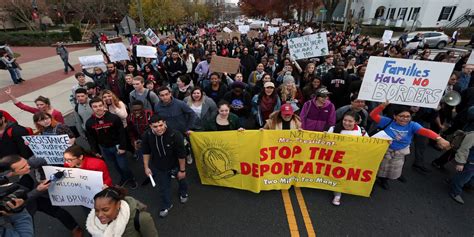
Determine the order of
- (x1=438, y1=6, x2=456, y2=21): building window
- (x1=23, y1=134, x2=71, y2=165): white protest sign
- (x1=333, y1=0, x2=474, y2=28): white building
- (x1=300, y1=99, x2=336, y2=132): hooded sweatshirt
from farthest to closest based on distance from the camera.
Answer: (x1=438, y1=6, x2=456, y2=21): building window, (x1=333, y1=0, x2=474, y2=28): white building, (x1=300, y1=99, x2=336, y2=132): hooded sweatshirt, (x1=23, y1=134, x2=71, y2=165): white protest sign

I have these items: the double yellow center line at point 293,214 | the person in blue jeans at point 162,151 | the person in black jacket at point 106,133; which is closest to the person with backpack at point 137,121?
the person in black jacket at point 106,133

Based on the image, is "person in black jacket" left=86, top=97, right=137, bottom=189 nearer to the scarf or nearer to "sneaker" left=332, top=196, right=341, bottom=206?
the scarf

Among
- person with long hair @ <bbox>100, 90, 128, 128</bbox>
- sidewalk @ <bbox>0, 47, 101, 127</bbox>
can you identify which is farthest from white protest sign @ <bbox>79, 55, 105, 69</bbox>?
person with long hair @ <bbox>100, 90, 128, 128</bbox>

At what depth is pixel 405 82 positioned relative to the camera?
421 cm

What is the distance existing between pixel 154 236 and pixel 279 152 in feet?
7.54

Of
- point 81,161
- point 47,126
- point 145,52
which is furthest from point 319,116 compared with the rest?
point 145,52

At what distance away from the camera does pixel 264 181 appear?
13.5 feet

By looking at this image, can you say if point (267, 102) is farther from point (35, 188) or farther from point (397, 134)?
point (35, 188)

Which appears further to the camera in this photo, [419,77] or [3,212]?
[419,77]

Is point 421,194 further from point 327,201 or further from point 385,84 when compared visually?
point 385,84

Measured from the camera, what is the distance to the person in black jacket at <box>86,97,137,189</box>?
3.73m

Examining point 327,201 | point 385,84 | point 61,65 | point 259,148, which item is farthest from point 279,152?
point 61,65

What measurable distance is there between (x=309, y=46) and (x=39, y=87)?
12081 millimetres

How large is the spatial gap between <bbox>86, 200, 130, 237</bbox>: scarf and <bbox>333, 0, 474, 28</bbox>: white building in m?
35.7
